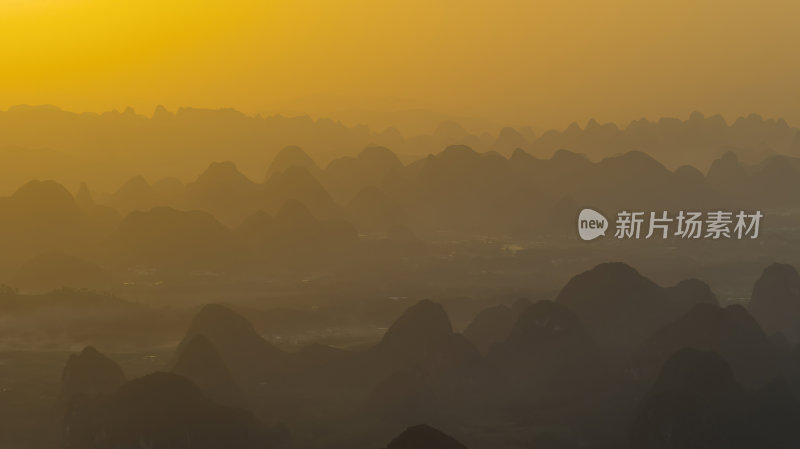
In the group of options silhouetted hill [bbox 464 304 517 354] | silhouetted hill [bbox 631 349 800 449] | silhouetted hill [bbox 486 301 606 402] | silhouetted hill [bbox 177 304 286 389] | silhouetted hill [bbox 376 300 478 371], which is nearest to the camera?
silhouetted hill [bbox 631 349 800 449]

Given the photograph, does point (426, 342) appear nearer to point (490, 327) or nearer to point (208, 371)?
point (490, 327)

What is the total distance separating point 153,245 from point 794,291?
120 meters

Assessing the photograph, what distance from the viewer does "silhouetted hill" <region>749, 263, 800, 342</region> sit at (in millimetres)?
119500

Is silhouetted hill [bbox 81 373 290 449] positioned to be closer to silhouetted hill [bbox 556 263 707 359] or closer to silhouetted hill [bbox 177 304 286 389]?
silhouetted hill [bbox 177 304 286 389]

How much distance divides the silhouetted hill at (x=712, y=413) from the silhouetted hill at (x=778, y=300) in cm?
3221

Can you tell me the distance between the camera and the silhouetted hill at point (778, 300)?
11950 centimetres

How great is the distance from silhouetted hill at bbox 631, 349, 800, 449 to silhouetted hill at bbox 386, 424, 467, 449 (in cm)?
2415

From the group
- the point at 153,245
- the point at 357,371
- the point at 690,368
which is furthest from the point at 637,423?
the point at 153,245

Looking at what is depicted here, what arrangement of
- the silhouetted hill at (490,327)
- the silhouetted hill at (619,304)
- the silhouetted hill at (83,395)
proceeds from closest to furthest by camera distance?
the silhouetted hill at (83,395)
the silhouetted hill at (619,304)
the silhouetted hill at (490,327)

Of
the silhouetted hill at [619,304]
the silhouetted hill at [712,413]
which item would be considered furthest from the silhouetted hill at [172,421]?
the silhouetted hill at [619,304]

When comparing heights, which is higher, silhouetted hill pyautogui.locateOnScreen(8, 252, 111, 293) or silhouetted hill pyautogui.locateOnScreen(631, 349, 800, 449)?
silhouetted hill pyautogui.locateOnScreen(8, 252, 111, 293)

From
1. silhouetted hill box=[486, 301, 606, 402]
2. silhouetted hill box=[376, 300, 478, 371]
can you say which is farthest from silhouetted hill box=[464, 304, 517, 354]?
silhouetted hill box=[376, 300, 478, 371]

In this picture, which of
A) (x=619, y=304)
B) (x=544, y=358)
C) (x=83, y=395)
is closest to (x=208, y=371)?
(x=83, y=395)

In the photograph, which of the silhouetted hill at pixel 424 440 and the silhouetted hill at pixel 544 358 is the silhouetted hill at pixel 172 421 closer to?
the silhouetted hill at pixel 424 440
